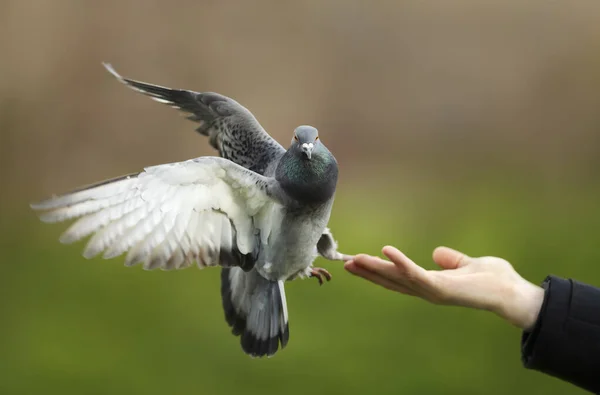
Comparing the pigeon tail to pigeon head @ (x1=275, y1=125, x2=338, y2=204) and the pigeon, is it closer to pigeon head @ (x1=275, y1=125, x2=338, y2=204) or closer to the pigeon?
the pigeon

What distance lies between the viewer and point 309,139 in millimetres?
1556

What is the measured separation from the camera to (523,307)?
142cm

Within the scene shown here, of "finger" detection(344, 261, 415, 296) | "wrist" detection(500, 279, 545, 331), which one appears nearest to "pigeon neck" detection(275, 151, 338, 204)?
"finger" detection(344, 261, 415, 296)

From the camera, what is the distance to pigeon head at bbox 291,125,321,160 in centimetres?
153

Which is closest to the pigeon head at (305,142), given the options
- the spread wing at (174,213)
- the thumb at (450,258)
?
the spread wing at (174,213)

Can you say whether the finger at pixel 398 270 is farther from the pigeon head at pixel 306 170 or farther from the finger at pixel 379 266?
the pigeon head at pixel 306 170

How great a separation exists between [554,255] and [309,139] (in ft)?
9.19

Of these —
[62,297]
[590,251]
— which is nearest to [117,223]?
[62,297]

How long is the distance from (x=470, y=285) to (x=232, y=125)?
0.76 meters

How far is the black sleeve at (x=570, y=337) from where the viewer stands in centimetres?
132

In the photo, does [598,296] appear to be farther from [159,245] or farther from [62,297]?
[62,297]

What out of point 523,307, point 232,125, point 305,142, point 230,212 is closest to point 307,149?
point 305,142

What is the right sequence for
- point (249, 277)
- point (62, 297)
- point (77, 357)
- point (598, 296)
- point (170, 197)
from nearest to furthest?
point (598, 296) < point (170, 197) < point (249, 277) < point (77, 357) < point (62, 297)

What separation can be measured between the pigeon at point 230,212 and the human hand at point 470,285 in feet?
0.72
